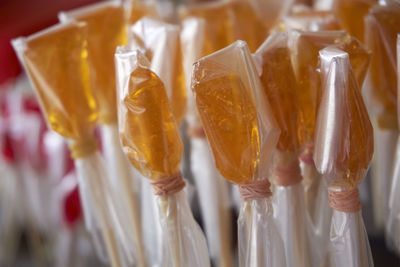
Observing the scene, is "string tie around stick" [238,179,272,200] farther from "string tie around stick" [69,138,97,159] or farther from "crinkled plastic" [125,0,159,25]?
"crinkled plastic" [125,0,159,25]

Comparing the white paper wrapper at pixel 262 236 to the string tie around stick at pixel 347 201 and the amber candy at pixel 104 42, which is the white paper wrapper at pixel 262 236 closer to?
the string tie around stick at pixel 347 201

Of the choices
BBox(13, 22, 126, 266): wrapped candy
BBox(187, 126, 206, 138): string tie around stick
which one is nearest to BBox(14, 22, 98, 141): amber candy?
BBox(13, 22, 126, 266): wrapped candy

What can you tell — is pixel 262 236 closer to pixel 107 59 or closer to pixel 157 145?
pixel 157 145

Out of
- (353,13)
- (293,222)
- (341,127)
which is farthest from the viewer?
(353,13)

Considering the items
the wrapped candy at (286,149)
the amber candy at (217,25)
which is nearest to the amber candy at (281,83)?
the wrapped candy at (286,149)

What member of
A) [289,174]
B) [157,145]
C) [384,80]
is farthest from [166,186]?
[384,80]

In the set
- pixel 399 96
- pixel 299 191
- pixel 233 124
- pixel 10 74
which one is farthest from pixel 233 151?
pixel 10 74
